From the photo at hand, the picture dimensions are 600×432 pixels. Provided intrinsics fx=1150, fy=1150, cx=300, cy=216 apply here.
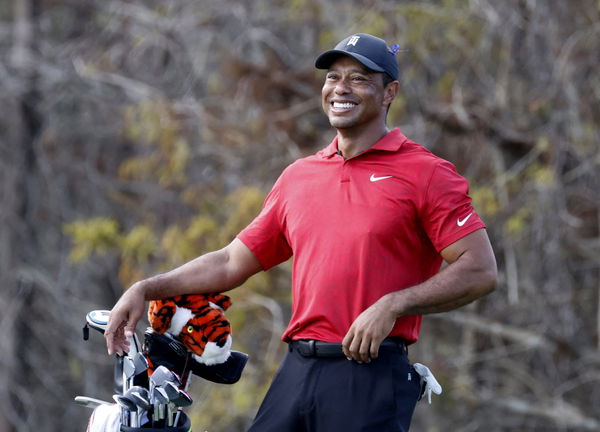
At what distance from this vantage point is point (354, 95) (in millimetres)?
3766

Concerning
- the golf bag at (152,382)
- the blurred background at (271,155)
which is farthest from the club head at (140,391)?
the blurred background at (271,155)

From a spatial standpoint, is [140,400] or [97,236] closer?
[140,400]

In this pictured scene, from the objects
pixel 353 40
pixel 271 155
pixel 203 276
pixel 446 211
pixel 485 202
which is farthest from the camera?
pixel 271 155

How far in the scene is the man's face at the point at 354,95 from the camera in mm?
3764

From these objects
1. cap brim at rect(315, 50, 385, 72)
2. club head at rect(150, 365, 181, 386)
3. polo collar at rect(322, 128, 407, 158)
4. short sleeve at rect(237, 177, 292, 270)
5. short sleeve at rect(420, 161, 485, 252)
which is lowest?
club head at rect(150, 365, 181, 386)

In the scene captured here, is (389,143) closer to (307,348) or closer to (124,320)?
(307,348)

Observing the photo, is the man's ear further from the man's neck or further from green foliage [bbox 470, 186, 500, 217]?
green foliage [bbox 470, 186, 500, 217]

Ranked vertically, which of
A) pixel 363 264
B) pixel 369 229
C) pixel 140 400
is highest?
pixel 369 229

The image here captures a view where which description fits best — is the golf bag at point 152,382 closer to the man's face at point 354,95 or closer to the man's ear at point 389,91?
the man's face at point 354,95

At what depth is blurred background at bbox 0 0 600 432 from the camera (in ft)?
31.7

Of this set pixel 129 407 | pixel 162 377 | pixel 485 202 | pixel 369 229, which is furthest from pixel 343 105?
pixel 485 202

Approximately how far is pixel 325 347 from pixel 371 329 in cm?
25

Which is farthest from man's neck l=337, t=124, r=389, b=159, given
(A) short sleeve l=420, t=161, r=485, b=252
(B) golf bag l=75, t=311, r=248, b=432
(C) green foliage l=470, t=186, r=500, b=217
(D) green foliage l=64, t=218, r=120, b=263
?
(D) green foliage l=64, t=218, r=120, b=263

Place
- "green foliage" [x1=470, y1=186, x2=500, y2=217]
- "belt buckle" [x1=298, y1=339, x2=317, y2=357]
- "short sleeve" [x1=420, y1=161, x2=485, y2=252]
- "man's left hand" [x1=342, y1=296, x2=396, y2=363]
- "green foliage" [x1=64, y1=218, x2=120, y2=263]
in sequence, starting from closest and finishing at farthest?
"man's left hand" [x1=342, y1=296, x2=396, y2=363]
"short sleeve" [x1=420, y1=161, x2=485, y2=252]
"belt buckle" [x1=298, y1=339, x2=317, y2=357]
"green foliage" [x1=470, y1=186, x2=500, y2=217]
"green foliage" [x1=64, y1=218, x2=120, y2=263]
